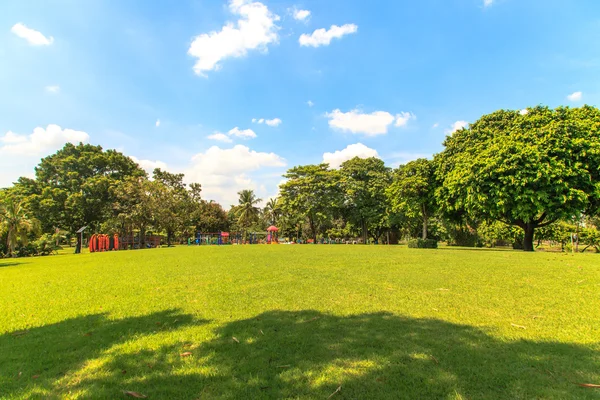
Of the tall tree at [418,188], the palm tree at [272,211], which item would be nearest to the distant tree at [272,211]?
the palm tree at [272,211]

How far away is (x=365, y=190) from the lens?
1463 inches

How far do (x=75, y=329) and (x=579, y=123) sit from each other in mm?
23763

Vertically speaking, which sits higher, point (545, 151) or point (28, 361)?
point (545, 151)

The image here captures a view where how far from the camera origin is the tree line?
17.0 metres

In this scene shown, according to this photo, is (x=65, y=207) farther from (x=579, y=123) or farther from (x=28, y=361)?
(x=579, y=123)

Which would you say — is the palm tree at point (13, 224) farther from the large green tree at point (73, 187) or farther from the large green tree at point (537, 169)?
the large green tree at point (537, 169)

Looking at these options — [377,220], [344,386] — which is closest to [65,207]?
[377,220]

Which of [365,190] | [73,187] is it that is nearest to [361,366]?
[365,190]

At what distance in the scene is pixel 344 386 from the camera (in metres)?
2.58

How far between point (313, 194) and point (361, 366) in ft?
117

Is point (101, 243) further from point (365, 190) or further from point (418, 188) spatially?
point (418, 188)

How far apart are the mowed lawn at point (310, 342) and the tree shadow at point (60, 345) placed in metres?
0.02

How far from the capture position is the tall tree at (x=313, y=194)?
38.2 meters

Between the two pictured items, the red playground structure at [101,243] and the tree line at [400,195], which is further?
the red playground structure at [101,243]
